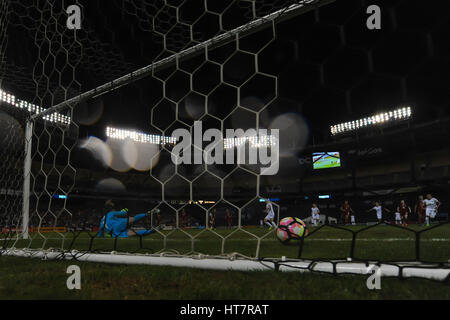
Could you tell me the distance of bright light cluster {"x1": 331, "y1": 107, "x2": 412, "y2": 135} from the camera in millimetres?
14841

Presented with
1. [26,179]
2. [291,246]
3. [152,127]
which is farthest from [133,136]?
[291,246]

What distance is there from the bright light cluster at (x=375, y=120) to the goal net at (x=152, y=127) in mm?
2775

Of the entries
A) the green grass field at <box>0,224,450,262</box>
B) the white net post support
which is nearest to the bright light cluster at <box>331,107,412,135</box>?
the green grass field at <box>0,224,450,262</box>

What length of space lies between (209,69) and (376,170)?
14639mm

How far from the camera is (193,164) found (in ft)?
63.2

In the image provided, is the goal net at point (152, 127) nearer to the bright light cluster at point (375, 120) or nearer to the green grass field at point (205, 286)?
the green grass field at point (205, 286)

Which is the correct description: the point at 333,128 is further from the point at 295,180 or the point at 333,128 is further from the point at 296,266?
the point at 296,266

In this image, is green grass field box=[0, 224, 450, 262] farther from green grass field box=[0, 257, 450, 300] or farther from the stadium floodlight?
the stadium floodlight

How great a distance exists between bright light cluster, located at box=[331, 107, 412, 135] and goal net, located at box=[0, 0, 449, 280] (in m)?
2.77

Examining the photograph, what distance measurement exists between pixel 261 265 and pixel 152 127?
46.7ft

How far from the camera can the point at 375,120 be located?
1576 centimetres
